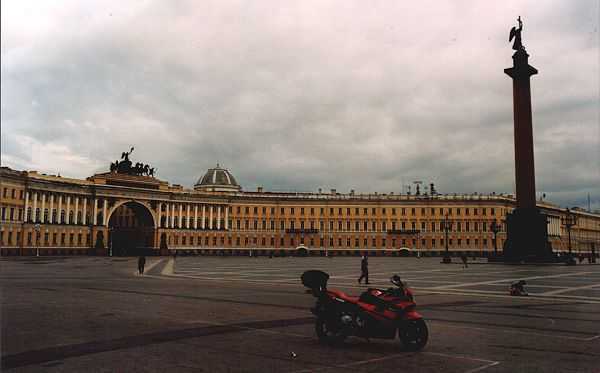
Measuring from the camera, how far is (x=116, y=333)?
10797 mm

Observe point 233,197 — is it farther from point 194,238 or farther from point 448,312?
point 448,312

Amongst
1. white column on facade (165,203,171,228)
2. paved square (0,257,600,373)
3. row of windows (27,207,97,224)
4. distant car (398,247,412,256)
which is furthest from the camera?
distant car (398,247,412,256)

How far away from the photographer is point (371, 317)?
9.56 meters

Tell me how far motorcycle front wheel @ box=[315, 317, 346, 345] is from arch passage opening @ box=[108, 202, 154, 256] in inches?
3935

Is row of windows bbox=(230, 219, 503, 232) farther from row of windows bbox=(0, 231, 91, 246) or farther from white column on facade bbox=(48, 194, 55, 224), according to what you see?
white column on facade bbox=(48, 194, 55, 224)

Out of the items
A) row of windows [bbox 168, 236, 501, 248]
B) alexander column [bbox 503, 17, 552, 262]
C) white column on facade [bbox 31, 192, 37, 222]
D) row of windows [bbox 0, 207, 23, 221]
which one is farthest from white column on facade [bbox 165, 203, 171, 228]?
alexander column [bbox 503, 17, 552, 262]

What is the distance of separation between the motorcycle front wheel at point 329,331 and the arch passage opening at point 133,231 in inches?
3935

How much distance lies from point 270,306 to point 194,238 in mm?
99715

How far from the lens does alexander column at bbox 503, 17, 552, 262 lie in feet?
159

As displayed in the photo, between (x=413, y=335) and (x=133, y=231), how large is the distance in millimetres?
111267

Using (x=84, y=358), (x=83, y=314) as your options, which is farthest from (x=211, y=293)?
(x=84, y=358)

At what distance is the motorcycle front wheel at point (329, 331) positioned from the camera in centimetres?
982

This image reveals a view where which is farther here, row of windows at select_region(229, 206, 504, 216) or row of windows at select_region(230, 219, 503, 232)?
row of windows at select_region(230, 219, 503, 232)

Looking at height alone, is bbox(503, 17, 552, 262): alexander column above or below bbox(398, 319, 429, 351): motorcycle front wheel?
above
